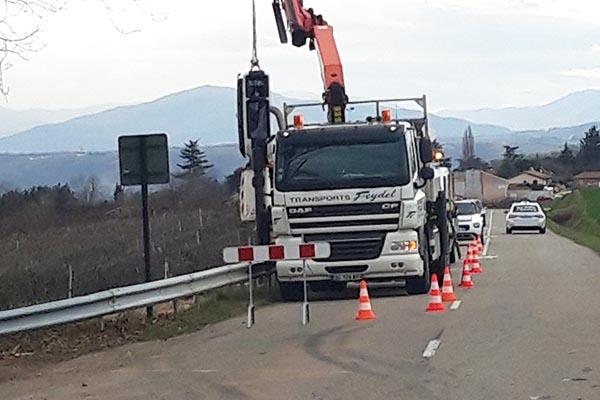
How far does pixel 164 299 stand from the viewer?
16562 mm

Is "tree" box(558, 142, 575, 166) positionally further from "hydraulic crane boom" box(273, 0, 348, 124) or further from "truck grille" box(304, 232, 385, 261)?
"truck grille" box(304, 232, 385, 261)

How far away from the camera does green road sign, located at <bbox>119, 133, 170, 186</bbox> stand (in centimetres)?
1788

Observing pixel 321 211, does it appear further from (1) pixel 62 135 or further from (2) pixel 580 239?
(1) pixel 62 135

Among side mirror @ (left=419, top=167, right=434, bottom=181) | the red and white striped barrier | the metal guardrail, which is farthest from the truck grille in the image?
the red and white striped barrier

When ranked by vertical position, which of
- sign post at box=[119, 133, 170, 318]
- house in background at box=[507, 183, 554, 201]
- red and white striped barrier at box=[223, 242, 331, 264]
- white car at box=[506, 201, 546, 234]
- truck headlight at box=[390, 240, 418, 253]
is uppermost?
sign post at box=[119, 133, 170, 318]

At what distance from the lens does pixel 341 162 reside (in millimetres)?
19453

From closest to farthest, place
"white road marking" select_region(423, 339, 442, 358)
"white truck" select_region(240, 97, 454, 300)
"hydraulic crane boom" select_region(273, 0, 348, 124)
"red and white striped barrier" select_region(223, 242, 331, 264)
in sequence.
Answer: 1. "white road marking" select_region(423, 339, 442, 358)
2. "red and white striped barrier" select_region(223, 242, 331, 264)
3. "white truck" select_region(240, 97, 454, 300)
4. "hydraulic crane boom" select_region(273, 0, 348, 124)

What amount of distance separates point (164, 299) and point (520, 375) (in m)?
6.49

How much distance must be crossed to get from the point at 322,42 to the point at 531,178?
143 metres

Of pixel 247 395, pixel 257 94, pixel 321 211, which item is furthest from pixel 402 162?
pixel 247 395

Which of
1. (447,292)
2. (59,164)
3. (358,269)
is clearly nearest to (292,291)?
(358,269)

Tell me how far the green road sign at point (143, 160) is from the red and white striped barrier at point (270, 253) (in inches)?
80.9

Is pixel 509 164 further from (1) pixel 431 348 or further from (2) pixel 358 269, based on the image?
(1) pixel 431 348

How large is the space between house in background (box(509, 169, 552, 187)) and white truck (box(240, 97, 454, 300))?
454 feet
